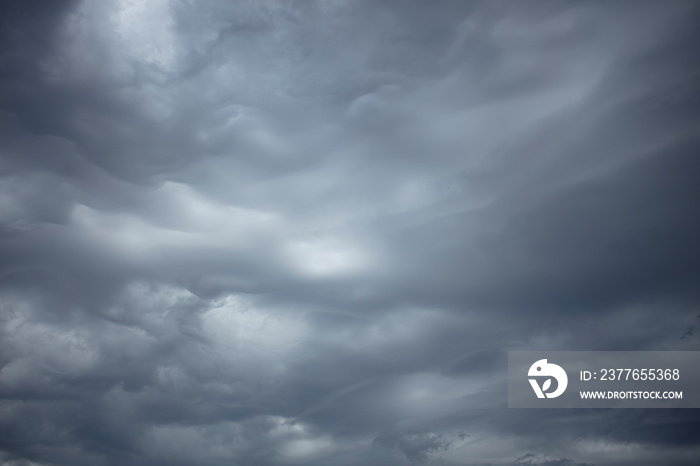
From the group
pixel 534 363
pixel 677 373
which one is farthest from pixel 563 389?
pixel 677 373

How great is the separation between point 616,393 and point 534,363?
18109 mm

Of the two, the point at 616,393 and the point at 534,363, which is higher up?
the point at 534,363

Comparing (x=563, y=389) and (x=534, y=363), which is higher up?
(x=534, y=363)

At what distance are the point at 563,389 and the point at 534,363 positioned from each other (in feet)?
31.8

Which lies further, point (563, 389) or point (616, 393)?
point (563, 389)

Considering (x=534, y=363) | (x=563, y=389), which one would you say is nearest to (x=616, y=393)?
(x=563, y=389)

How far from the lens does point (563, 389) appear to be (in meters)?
93.1

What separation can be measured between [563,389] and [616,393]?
457 inches

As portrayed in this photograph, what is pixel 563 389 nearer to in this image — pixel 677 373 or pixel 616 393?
pixel 616 393

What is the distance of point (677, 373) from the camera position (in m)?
81.2

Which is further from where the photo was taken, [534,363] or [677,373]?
[534,363]

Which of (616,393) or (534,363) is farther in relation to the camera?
(534,363)

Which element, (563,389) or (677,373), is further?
(563,389)

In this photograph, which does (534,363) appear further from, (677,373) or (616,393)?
(677,373)
